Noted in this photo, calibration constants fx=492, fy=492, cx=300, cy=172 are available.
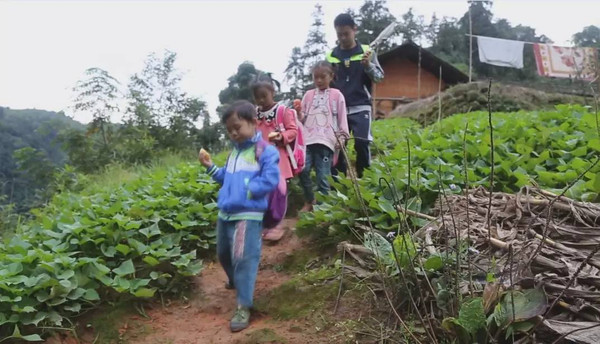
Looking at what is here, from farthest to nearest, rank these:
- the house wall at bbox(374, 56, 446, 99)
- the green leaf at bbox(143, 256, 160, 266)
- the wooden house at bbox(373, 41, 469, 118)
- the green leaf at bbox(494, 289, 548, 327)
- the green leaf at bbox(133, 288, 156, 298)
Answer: the house wall at bbox(374, 56, 446, 99), the wooden house at bbox(373, 41, 469, 118), the green leaf at bbox(143, 256, 160, 266), the green leaf at bbox(133, 288, 156, 298), the green leaf at bbox(494, 289, 548, 327)

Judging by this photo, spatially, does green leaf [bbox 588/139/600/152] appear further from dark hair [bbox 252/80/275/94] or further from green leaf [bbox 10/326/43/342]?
green leaf [bbox 10/326/43/342]

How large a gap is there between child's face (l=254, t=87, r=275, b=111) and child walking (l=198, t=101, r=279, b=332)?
1.00m

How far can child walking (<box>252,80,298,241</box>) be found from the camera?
412 centimetres

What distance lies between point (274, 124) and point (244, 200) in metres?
1.38

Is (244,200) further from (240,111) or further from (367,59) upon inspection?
(367,59)

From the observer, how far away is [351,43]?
4660mm

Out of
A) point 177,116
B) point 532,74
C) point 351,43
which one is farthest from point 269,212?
point 532,74

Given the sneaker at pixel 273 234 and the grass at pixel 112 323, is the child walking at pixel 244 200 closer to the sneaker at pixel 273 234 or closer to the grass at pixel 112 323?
the grass at pixel 112 323

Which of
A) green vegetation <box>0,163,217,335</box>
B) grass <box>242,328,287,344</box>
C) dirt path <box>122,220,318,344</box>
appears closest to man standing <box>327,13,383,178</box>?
dirt path <box>122,220,318,344</box>

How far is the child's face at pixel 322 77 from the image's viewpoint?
14.5ft

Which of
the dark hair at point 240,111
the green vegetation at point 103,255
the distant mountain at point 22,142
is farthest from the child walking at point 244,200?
the distant mountain at point 22,142

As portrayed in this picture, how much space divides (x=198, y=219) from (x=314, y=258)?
4.16ft

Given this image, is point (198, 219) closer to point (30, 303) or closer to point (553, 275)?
point (30, 303)

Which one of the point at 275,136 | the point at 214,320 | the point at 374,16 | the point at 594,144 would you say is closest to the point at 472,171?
the point at 594,144
